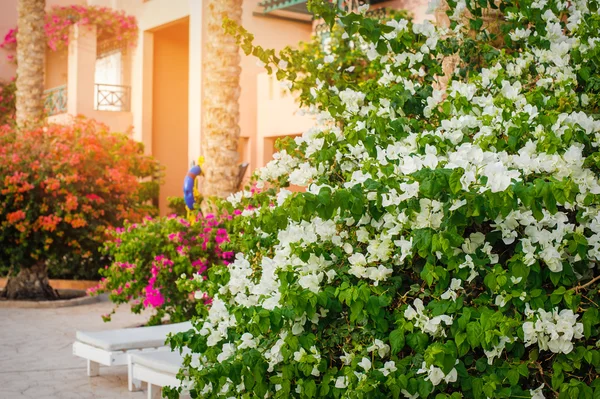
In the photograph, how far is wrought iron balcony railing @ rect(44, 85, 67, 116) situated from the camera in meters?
20.8

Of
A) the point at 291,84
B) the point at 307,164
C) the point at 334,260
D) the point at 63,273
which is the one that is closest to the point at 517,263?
the point at 334,260

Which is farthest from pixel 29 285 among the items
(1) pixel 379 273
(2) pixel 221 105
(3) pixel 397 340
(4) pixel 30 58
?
(3) pixel 397 340

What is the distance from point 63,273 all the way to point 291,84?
1268 cm

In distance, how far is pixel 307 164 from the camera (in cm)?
427

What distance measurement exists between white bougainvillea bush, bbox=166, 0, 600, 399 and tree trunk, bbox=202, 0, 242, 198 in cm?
795

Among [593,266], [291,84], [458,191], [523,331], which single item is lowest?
[523,331]

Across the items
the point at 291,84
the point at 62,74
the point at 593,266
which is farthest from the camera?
the point at 62,74

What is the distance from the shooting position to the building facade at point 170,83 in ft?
58.2

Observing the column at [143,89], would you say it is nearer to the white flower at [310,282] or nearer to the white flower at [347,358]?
the white flower at [310,282]

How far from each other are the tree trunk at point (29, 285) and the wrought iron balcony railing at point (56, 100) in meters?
7.47

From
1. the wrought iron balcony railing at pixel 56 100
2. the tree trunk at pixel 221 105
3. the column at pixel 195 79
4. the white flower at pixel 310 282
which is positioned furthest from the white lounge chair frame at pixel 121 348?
the wrought iron balcony railing at pixel 56 100

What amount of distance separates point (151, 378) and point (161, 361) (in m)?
0.20

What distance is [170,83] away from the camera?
68.7ft

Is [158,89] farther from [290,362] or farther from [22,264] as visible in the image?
[290,362]
